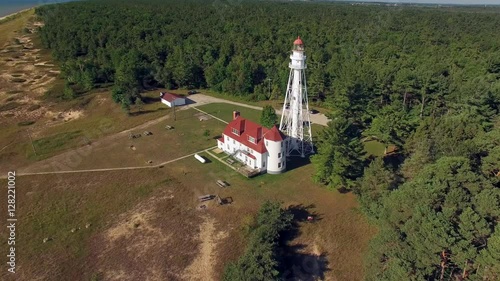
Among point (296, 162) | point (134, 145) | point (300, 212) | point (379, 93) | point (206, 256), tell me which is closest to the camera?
point (206, 256)

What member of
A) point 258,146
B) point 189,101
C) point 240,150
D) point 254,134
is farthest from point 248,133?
point 189,101

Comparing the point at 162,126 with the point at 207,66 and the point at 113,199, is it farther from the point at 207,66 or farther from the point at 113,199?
the point at 207,66

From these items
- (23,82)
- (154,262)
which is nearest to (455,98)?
(154,262)

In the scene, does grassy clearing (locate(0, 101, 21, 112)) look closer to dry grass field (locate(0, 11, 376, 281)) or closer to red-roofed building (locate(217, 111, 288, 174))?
dry grass field (locate(0, 11, 376, 281))

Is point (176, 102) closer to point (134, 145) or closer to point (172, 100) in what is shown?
point (172, 100)

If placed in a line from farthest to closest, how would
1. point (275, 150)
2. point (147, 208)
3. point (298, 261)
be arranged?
1. point (275, 150)
2. point (147, 208)
3. point (298, 261)

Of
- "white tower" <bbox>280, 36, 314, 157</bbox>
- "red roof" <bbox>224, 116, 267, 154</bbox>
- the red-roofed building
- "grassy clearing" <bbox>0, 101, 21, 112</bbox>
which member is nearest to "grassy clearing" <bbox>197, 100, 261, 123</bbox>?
"white tower" <bbox>280, 36, 314, 157</bbox>

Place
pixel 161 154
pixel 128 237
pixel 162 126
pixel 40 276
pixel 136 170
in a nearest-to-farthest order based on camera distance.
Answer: pixel 40 276, pixel 128 237, pixel 136 170, pixel 161 154, pixel 162 126
